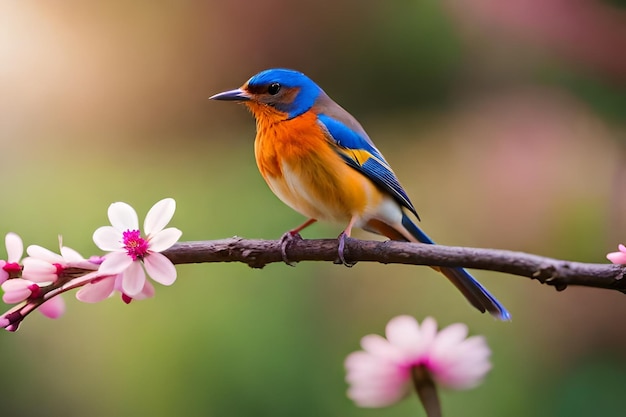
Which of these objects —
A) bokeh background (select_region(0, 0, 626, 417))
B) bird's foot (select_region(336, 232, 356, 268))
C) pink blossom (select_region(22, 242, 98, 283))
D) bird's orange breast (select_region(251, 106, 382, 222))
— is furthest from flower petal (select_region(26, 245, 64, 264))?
bokeh background (select_region(0, 0, 626, 417))

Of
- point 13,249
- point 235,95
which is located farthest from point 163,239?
point 235,95

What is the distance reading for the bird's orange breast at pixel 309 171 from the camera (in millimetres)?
812

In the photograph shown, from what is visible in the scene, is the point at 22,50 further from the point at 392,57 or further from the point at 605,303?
the point at 605,303

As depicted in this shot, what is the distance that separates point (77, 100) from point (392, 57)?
676 millimetres

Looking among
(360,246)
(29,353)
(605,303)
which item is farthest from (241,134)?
(360,246)

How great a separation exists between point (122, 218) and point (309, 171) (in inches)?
12.3

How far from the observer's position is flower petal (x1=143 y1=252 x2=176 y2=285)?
52 centimetres

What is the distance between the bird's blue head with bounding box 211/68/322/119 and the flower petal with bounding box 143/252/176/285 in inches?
11.3

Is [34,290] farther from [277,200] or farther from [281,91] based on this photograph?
[277,200]

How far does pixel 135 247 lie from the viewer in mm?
526

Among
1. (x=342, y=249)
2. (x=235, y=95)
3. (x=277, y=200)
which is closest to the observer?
(x=342, y=249)

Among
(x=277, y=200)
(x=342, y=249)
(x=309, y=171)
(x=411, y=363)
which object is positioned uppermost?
(x=277, y=200)

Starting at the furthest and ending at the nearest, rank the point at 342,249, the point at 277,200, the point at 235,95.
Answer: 1. the point at 277,200
2. the point at 235,95
3. the point at 342,249

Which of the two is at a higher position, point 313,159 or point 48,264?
point 313,159
